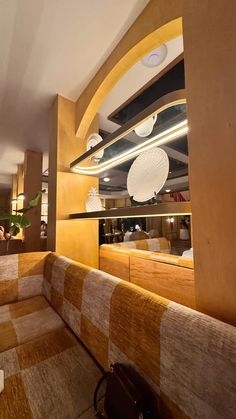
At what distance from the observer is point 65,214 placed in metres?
1.66

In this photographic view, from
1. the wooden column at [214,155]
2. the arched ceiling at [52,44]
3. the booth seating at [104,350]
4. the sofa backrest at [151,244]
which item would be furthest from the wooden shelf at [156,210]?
the arched ceiling at [52,44]

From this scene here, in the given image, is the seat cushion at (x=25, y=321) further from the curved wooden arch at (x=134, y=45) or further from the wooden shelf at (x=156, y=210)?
the curved wooden arch at (x=134, y=45)

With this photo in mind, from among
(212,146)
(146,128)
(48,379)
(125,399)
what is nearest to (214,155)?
(212,146)

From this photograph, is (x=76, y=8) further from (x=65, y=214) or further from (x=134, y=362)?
(x=134, y=362)

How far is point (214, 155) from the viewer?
22.1 inches

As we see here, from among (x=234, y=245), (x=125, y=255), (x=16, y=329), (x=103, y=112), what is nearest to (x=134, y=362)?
(x=234, y=245)

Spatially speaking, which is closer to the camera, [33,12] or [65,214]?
[33,12]

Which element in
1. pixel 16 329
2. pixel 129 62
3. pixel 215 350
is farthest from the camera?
pixel 129 62

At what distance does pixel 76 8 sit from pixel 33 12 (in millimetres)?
257

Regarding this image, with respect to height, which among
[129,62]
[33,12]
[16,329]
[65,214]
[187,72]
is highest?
[33,12]

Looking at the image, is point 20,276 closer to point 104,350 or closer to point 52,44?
→ point 104,350

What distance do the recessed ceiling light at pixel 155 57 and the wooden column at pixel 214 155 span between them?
2.43ft

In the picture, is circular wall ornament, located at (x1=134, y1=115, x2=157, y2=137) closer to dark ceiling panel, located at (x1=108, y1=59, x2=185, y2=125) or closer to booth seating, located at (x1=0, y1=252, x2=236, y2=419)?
dark ceiling panel, located at (x1=108, y1=59, x2=185, y2=125)

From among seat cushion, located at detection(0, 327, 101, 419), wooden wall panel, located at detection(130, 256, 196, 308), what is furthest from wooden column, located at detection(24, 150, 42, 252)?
seat cushion, located at detection(0, 327, 101, 419)
